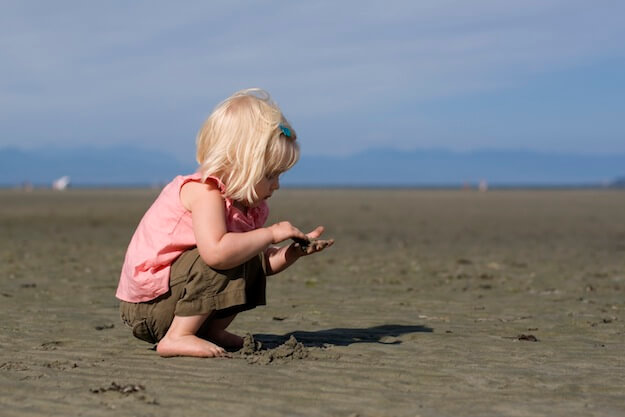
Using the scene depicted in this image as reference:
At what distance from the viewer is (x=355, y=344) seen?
5141 mm

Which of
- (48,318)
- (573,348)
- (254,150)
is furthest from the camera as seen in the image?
(48,318)

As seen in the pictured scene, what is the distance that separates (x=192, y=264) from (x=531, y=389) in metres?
1.73

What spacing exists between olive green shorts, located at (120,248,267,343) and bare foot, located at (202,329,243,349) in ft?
0.60

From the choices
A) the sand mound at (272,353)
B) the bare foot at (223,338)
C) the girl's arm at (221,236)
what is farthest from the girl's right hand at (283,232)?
the bare foot at (223,338)

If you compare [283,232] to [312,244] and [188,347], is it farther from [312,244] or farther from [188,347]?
[188,347]

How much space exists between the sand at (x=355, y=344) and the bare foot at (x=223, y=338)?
0.17 m

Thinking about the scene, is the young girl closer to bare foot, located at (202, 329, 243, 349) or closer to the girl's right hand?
the girl's right hand

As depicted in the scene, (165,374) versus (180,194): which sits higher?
(180,194)

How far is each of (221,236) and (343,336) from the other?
142 cm

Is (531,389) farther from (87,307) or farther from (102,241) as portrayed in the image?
(102,241)

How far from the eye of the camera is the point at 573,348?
5148 mm

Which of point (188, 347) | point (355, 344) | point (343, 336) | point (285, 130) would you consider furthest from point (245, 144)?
point (343, 336)

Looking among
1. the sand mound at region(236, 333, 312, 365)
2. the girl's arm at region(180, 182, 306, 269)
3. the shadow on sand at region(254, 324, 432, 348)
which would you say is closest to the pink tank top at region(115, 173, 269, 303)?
the girl's arm at region(180, 182, 306, 269)

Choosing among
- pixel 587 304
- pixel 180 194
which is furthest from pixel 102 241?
pixel 180 194
